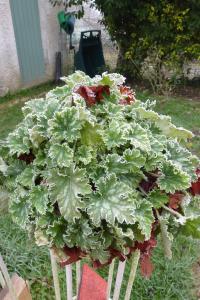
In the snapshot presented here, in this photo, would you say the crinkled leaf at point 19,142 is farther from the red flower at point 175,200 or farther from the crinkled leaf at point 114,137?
the red flower at point 175,200

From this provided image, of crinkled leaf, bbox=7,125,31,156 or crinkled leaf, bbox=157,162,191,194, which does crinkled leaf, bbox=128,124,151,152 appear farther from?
crinkled leaf, bbox=7,125,31,156

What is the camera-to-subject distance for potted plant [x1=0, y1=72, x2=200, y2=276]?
116 centimetres

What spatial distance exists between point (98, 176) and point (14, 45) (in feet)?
19.7

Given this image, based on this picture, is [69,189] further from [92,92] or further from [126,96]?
[126,96]

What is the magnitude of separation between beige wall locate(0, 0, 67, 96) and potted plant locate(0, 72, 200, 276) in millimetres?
5627

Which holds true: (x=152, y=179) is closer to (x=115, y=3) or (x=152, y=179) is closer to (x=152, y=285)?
(x=152, y=285)

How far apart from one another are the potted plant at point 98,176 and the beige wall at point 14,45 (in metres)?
5.63

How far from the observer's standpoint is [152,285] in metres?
2.63

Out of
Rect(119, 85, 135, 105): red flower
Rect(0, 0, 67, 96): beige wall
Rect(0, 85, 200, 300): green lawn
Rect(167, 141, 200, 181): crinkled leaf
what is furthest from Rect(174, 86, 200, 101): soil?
Rect(167, 141, 200, 181): crinkled leaf

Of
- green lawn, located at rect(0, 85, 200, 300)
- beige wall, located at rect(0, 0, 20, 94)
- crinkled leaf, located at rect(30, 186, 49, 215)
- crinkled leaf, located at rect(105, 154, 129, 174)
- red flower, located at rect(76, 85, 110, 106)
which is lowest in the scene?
green lawn, located at rect(0, 85, 200, 300)

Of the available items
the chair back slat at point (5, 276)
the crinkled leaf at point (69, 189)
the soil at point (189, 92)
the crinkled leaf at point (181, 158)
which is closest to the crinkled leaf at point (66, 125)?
the crinkled leaf at point (69, 189)

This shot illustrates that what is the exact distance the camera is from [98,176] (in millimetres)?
1205

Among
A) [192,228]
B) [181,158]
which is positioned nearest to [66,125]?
[181,158]

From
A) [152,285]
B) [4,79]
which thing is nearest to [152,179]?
[152,285]
